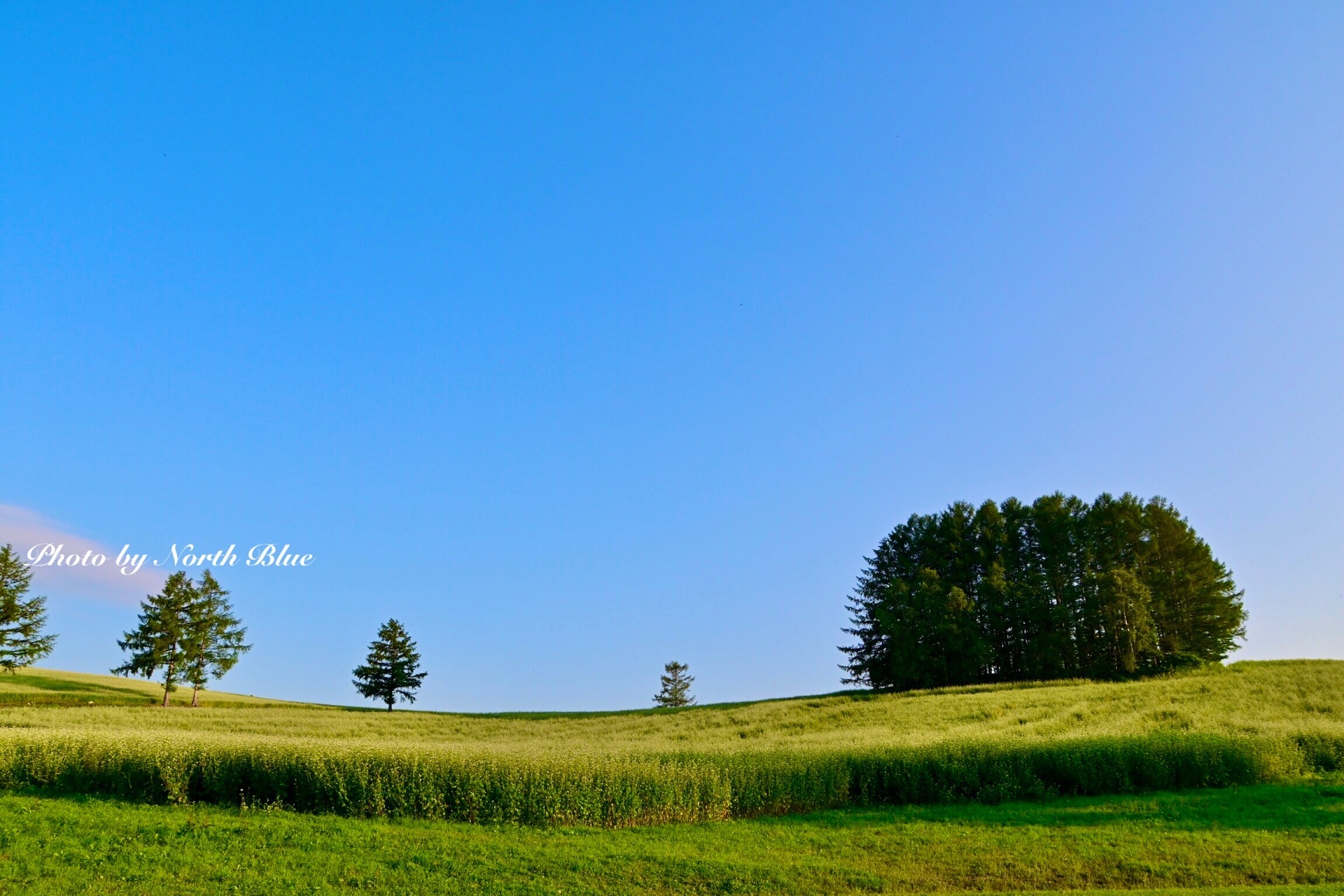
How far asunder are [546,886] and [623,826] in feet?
16.5

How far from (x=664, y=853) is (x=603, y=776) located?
385 centimetres

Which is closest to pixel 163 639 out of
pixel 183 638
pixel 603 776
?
pixel 183 638

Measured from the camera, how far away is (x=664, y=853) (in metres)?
16.0

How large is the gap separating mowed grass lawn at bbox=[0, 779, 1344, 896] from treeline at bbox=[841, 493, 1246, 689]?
132 feet

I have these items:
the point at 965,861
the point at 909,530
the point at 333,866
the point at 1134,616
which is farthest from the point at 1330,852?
the point at 909,530

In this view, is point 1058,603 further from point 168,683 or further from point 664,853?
point 168,683

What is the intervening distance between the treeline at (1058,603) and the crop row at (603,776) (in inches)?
1386

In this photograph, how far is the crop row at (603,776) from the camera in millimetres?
18812

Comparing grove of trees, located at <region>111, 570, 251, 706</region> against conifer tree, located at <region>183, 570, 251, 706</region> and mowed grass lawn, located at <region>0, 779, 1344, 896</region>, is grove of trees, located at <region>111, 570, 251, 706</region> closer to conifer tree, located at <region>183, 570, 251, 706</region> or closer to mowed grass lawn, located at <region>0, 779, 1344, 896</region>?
conifer tree, located at <region>183, 570, 251, 706</region>

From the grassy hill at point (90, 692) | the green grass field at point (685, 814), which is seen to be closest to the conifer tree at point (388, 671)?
the grassy hill at point (90, 692)

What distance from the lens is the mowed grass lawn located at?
46.0 feet

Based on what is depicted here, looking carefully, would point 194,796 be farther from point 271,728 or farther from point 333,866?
point 271,728

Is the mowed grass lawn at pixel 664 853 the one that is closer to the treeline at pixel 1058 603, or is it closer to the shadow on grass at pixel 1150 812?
the shadow on grass at pixel 1150 812

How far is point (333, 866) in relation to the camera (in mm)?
14516
